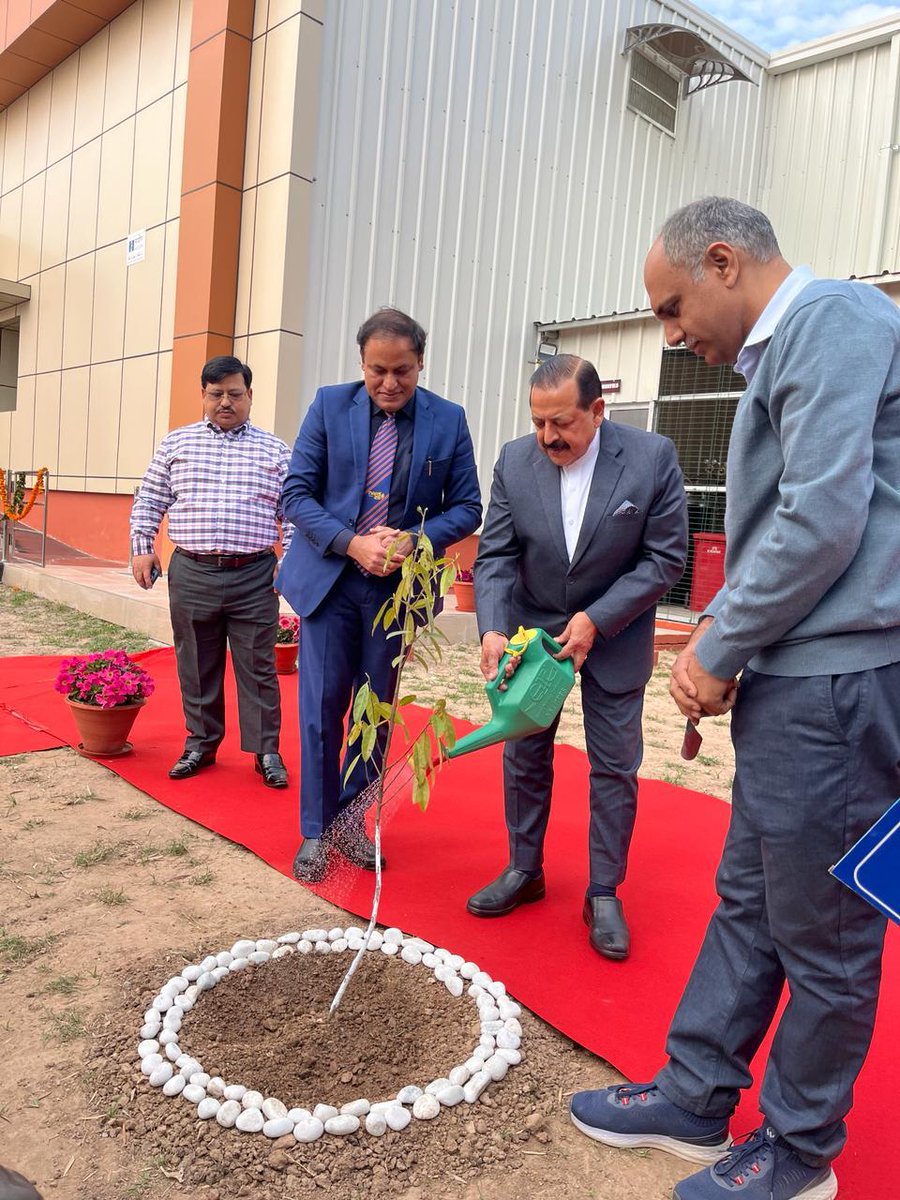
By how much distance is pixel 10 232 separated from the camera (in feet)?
41.9

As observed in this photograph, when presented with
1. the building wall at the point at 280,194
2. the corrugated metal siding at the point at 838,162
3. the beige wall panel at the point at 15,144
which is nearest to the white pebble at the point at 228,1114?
the building wall at the point at 280,194

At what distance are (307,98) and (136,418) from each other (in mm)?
3789

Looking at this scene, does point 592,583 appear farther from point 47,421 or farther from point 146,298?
point 47,421

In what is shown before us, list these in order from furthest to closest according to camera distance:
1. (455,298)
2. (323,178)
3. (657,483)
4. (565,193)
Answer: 1. (565,193)
2. (455,298)
3. (323,178)
4. (657,483)

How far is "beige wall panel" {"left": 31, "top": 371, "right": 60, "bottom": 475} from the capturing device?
448 inches

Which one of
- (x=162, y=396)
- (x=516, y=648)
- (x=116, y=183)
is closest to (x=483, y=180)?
(x=162, y=396)

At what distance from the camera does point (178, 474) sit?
3.85 meters

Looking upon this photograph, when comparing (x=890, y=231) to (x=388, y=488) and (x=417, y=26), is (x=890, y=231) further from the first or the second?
(x=388, y=488)

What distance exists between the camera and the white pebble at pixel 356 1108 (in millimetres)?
1780

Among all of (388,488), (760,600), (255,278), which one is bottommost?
(760,600)

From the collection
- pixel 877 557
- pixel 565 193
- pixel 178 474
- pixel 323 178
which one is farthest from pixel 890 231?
pixel 877 557

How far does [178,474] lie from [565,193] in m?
7.63

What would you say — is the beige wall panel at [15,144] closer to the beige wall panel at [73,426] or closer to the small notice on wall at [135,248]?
the beige wall panel at [73,426]

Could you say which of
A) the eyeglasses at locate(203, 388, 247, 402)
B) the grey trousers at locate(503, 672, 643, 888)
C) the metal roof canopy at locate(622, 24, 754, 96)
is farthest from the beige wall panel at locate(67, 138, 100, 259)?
the grey trousers at locate(503, 672, 643, 888)
